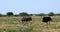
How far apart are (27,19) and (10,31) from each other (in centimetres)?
1968

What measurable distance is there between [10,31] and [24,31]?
1.03 meters

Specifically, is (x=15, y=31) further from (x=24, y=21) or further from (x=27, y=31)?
(x=24, y=21)

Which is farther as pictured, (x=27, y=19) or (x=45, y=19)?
(x=27, y=19)

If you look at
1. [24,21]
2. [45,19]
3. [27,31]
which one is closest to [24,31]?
[27,31]

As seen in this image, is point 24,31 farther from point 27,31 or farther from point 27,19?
point 27,19

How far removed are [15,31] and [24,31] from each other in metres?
0.69

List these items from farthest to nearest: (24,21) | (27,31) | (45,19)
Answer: (24,21), (45,19), (27,31)

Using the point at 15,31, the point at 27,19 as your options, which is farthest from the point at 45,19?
the point at 15,31

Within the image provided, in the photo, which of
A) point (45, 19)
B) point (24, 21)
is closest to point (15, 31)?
point (45, 19)

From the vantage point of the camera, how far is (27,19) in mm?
38281

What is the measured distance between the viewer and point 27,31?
1861 centimetres

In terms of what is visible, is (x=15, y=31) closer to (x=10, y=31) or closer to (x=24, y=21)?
(x=10, y=31)

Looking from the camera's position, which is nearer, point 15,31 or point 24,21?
point 15,31

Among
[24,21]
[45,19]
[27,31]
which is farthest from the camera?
[24,21]
